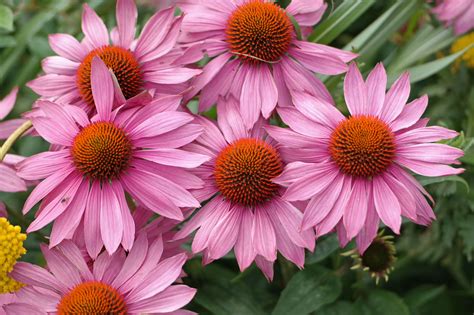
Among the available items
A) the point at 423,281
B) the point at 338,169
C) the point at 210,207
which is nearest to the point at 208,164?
the point at 210,207

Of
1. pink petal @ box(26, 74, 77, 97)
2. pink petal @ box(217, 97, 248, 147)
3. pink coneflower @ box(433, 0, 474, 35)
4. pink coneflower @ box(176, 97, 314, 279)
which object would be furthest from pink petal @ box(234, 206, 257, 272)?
pink coneflower @ box(433, 0, 474, 35)

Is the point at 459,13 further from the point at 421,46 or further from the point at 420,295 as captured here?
the point at 420,295

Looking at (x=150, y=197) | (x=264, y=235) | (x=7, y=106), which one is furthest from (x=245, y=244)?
(x=7, y=106)

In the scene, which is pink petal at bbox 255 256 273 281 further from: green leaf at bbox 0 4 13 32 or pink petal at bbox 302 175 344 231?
green leaf at bbox 0 4 13 32

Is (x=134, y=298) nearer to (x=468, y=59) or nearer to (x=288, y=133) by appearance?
(x=288, y=133)

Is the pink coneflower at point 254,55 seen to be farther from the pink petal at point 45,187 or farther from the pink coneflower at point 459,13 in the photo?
the pink coneflower at point 459,13

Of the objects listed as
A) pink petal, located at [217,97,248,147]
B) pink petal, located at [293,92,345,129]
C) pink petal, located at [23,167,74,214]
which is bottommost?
pink petal, located at [23,167,74,214]

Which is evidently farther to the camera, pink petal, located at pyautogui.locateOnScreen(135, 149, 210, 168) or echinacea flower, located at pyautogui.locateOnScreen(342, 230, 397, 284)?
echinacea flower, located at pyautogui.locateOnScreen(342, 230, 397, 284)
